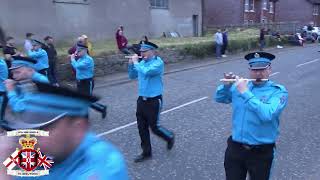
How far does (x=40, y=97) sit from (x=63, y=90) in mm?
94

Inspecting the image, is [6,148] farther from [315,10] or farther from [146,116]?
[315,10]

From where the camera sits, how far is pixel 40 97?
190 centimetres

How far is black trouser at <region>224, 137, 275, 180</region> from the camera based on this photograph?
4.69 metres

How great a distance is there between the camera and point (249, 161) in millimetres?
4715

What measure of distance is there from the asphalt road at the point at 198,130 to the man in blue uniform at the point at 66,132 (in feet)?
15.7

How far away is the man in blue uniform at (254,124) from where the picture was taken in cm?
460

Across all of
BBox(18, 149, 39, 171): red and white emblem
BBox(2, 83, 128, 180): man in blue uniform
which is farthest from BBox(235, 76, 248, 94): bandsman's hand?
BBox(18, 149, 39, 171): red and white emblem

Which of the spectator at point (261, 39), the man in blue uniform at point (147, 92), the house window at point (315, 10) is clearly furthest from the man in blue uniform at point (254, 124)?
the house window at point (315, 10)

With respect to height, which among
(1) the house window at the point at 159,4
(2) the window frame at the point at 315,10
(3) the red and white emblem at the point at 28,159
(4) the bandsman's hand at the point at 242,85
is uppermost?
(1) the house window at the point at 159,4

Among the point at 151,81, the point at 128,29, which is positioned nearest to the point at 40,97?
the point at 151,81

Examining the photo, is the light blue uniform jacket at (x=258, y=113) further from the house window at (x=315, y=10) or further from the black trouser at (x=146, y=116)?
the house window at (x=315, y=10)

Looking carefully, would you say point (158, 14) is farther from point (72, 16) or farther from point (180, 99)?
point (180, 99)

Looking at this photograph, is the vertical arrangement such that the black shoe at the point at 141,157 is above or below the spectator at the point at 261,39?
above

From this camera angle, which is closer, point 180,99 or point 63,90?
point 63,90
